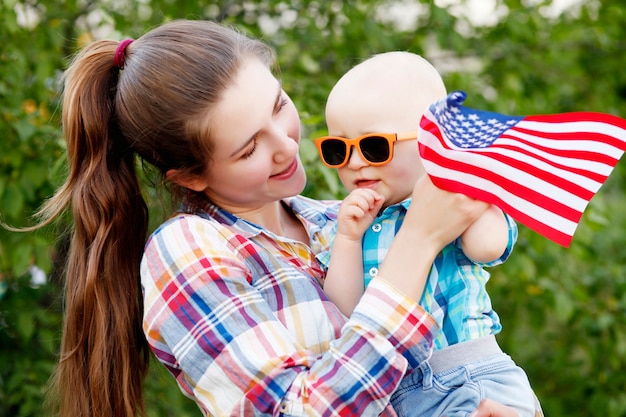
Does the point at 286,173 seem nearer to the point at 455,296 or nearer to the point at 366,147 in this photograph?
the point at 366,147

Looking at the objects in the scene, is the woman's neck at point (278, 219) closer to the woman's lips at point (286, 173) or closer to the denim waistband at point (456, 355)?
the woman's lips at point (286, 173)

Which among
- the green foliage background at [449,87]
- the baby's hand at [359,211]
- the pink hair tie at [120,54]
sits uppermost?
the pink hair tie at [120,54]

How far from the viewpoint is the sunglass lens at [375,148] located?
1.60 metres

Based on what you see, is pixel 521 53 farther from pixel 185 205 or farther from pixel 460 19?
pixel 185 205

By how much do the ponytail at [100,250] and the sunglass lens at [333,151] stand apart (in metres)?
0.45

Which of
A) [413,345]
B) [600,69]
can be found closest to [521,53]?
[600,69]

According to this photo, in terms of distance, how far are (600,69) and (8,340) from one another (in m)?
3.27

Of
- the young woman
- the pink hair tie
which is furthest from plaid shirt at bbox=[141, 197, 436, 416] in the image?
the pink hair tie

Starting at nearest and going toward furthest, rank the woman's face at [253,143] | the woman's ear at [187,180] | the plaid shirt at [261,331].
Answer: the plaid shirt at [261,331] → the woman's face at [253,143] → the woman's ear at [187,180]

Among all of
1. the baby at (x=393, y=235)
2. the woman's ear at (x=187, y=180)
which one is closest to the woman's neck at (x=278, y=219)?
the woman's ear at (x=187, y=180)

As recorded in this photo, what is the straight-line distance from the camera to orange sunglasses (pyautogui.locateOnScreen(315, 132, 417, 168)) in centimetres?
159

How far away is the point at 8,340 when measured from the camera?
3.09m

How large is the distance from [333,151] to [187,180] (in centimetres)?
32

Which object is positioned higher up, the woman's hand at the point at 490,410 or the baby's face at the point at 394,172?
the baby's face at the point at 394,172
